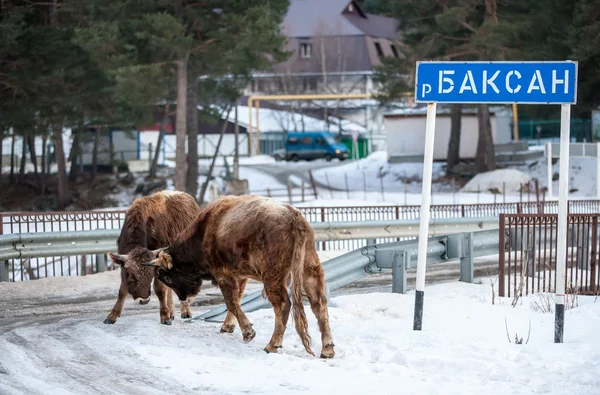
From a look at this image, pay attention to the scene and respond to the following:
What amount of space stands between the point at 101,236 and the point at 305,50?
240ft

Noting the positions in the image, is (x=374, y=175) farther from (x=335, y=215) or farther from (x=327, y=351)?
(x=327, y=351)

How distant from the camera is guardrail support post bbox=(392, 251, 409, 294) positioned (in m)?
13.2

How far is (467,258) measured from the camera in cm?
1515

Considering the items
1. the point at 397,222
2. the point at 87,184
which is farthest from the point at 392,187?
the point at 397,222

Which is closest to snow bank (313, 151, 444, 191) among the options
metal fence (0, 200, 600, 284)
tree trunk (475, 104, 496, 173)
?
tree trunk (475, 104, 496, 173)

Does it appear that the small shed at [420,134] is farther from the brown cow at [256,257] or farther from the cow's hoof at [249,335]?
the cow's hoof at [249,335]

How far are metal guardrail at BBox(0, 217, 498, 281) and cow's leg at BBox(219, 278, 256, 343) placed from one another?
5.83m

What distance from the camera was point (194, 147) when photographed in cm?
4341

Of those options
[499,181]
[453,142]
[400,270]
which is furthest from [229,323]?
[453,142]

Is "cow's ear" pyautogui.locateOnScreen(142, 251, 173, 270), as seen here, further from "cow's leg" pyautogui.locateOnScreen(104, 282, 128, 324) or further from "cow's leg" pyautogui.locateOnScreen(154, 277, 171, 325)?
"cow's leg" pyautogui.locateOnScreen(104, 282, 128, 324)

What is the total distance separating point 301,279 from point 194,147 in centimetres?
3461

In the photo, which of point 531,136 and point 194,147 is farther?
point 531,136

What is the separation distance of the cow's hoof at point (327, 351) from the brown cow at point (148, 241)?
8.76 ft

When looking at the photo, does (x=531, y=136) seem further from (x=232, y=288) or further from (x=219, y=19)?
(x=232, y=288)
